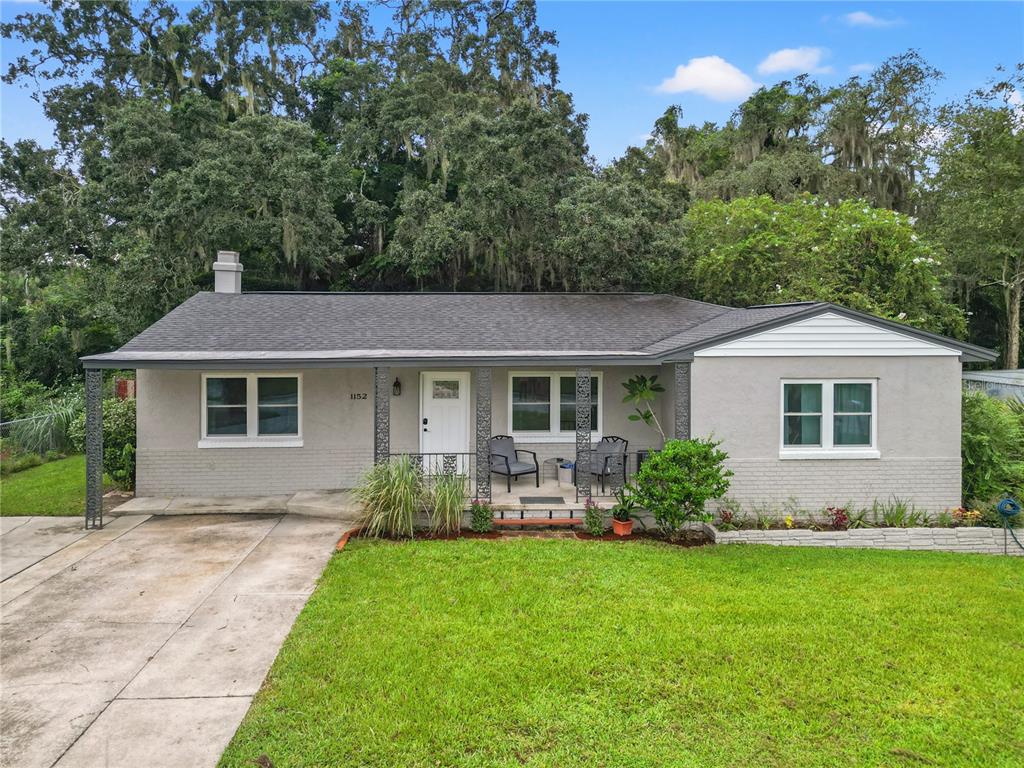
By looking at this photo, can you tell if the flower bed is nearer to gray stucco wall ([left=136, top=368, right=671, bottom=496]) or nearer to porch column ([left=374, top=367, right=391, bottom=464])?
gray stucco wall ([left=136, top=368, right=671, bottom=496])

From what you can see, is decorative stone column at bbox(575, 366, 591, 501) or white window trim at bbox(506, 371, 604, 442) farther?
white window trim at bbox(506, 371, 604, 442)

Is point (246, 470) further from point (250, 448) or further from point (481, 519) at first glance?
point (481, 519)

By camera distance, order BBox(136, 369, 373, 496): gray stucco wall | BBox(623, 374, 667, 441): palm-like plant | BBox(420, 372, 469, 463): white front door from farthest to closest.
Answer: BBox(420, 372, 469, 463): white front door → BBox(623, 374, 667, 441): palm-like plant → BBox(136, 369, 373, 496): gray stucco wall

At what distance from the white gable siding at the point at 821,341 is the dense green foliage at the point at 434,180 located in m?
6.71

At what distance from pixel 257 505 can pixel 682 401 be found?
6958mm

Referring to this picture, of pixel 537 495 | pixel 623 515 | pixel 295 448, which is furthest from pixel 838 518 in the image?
pixel 295 448

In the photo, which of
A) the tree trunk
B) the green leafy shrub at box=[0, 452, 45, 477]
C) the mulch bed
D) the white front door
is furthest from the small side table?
the tree trunk

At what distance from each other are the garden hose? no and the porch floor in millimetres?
5518

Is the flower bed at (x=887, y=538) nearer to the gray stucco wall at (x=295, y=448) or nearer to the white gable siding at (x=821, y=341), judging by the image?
the white gable siding at (x=821, y=341)

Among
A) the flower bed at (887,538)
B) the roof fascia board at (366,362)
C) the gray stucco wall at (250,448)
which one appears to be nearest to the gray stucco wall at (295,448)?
the gray stucco wall at (250,448)

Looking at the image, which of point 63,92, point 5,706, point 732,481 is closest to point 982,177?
point 732,481

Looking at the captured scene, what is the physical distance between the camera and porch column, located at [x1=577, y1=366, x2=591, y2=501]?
9.50 metres

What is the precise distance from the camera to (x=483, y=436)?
9.52 metres

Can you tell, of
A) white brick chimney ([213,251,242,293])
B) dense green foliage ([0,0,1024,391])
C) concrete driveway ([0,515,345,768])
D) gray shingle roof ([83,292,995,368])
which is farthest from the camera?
dense green foliage ([0,0,1024,391])
